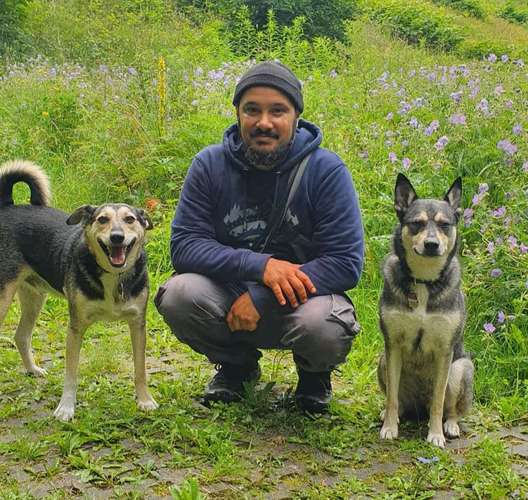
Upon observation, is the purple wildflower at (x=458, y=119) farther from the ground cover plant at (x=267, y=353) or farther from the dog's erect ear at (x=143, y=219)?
the dog's erect ear at (x=143, y=219)

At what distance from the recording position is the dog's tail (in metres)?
3.93

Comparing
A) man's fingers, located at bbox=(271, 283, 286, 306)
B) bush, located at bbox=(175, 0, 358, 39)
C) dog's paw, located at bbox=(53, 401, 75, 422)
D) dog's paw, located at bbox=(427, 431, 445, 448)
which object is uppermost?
bush, located at bbox=(175, 0, 358, 39)

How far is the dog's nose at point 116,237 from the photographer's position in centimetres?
320

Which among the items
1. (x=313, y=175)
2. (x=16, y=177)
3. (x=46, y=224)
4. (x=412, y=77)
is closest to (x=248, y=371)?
(x=313, y=175)

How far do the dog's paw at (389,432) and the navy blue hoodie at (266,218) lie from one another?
729mm

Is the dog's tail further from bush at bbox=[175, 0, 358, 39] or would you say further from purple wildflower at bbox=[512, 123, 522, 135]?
bush at bbox=[175, 0, 358, 39]

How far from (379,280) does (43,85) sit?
5.91m

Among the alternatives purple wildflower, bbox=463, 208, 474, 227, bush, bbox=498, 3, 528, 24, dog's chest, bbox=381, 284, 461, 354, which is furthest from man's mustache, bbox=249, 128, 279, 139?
bush, bbox=498, 3, 528, 24

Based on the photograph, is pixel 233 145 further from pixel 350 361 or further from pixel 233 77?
pixel 233 77

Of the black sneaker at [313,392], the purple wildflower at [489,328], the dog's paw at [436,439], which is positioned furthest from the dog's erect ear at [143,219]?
the purple wildflower at [489,328]

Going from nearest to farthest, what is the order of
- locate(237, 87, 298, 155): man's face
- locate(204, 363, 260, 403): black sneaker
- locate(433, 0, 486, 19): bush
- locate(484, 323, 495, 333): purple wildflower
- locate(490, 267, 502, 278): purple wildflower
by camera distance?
locate(237, 87, 298, 155): man's face
locate(204, 363, 260, 403): black sneaker
locate(484, 323, 495, 333): purple wildflower
locate(490, 267, 502, 278): purple wildflower
locate(433, 0, 486, 19): bush

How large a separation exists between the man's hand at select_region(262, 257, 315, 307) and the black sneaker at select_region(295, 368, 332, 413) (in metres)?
0.57

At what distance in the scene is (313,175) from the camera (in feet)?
11.2

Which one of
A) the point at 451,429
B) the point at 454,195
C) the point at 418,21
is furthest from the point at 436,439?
the point at 418,21
